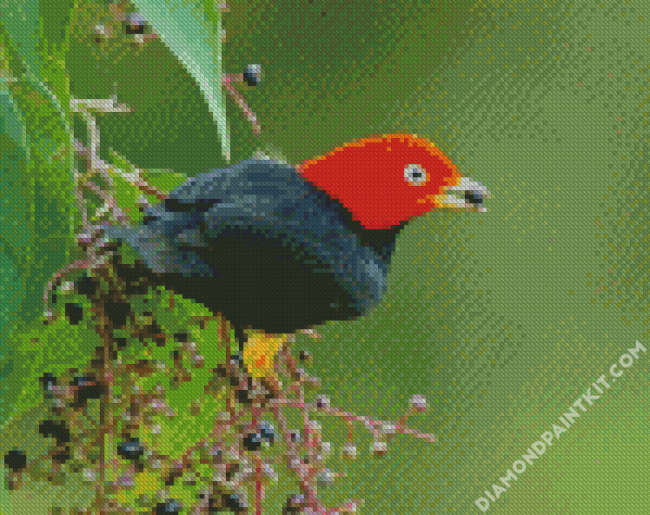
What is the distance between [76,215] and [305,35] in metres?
0.51

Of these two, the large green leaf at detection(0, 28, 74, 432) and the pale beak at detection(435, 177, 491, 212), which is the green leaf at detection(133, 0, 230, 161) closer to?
the large green leaf at detection(0, 28, 74, 432)

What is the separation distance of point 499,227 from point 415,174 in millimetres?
414

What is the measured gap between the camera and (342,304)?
1.75 feet

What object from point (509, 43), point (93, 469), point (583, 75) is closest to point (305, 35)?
point (509, 43)

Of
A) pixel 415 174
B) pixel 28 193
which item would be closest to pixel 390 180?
pixel 415 174

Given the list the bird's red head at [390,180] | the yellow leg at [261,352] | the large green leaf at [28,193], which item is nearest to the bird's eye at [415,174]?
the bird's red head at [390,180]

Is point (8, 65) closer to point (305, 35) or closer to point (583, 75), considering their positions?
point (305, 35)

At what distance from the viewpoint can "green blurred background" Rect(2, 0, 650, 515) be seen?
822 millimetres

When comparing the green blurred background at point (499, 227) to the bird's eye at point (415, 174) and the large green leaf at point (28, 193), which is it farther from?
the large green leaf at point (28, 193)

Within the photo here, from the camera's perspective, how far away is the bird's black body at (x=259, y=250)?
0.49 m

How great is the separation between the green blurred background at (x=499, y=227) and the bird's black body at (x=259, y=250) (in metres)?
0.21

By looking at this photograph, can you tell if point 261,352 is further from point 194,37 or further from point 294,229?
point 194,37

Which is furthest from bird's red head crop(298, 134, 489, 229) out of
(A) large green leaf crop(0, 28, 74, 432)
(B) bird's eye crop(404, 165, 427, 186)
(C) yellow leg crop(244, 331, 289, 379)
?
(A) large green leaf crop(0, 28, 74, 432)

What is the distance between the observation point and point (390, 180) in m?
0.55
